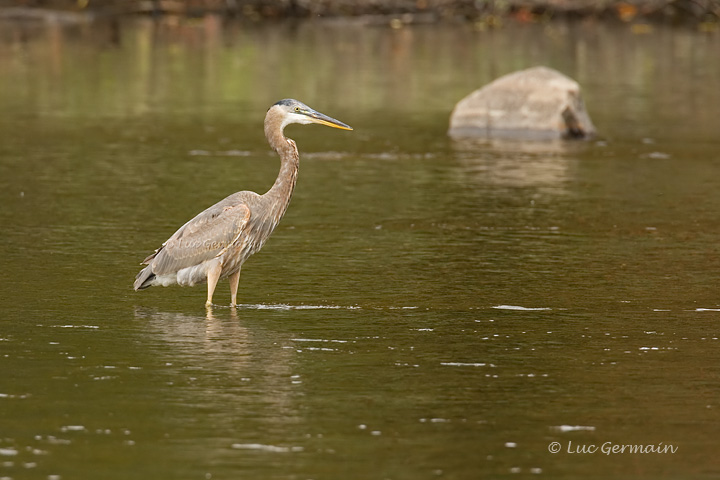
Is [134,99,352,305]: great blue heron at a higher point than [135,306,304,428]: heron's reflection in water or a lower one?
higher

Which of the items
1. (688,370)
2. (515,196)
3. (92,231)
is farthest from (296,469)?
(515,196)

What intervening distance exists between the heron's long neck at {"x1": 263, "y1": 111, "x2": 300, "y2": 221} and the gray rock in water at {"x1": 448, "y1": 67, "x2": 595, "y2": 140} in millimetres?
10074

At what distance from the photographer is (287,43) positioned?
38062 millimetres

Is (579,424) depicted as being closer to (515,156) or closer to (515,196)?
(515,196)

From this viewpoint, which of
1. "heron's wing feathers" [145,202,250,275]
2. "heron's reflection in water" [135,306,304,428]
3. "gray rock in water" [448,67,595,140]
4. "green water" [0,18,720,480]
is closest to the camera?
"green water" [0,18,720,480]

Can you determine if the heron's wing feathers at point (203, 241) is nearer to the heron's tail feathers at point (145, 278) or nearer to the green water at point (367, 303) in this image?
the heron's tail feathers at point (145, 278)

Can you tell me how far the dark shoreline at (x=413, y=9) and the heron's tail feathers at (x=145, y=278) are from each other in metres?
35.7

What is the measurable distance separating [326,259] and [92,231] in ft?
8.10

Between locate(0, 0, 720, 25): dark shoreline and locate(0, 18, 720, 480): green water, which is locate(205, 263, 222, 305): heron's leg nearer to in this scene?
locate(0, 18, 720, 480): green water

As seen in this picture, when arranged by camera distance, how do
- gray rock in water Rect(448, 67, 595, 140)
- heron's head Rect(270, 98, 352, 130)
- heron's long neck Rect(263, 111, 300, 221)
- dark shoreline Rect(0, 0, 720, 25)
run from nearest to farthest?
heron's long neck Rect(263, 111, 300, 221) < heron's head Rect(270, 98, 352, 130) < gray rock in water Rect(448, 67, 595, 140) < dark shoreline Rect(0, 0, 720, 25)

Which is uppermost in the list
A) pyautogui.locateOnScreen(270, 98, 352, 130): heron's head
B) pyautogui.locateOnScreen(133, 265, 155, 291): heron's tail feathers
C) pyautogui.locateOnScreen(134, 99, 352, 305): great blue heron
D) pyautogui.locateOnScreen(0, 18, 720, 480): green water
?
pyautogui.locateOnScreen(270, 98, 352, 130): heron's head

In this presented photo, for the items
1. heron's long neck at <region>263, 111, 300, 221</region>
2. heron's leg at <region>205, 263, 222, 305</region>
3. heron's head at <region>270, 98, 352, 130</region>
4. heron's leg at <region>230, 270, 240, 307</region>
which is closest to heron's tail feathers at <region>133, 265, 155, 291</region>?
heron's leg at <region>205, 263, 222, 305</region>

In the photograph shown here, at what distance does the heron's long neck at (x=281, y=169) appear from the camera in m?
11.2

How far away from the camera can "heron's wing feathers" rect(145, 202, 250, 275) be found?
1077 cm
